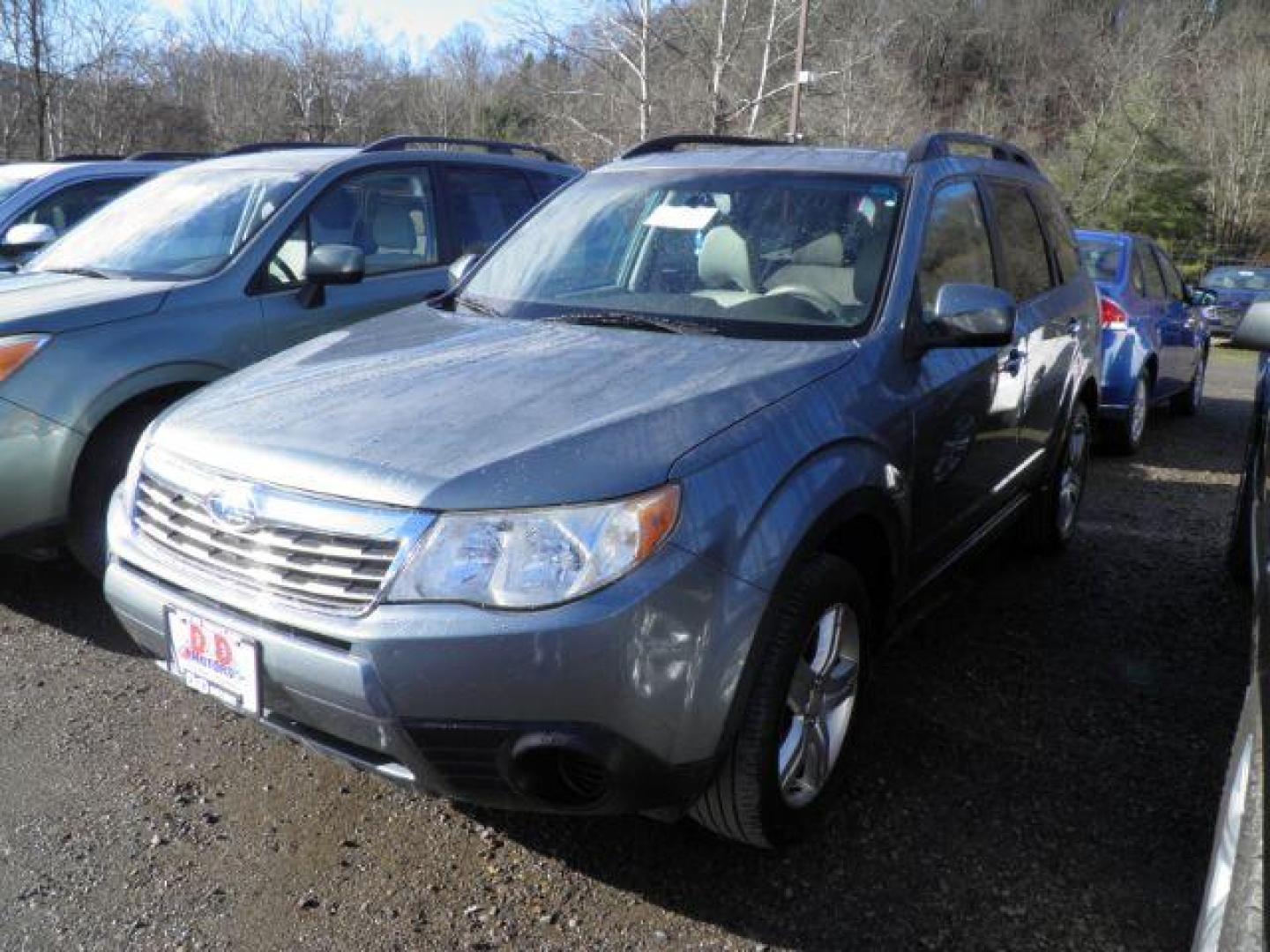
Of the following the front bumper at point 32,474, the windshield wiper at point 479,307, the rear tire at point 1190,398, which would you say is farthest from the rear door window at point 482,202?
the rear tire at point 1190,398

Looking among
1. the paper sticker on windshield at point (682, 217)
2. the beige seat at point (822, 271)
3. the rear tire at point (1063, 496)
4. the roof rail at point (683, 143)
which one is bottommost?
the rear tire at point (1063, 496)

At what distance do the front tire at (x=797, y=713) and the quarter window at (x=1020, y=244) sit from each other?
179 cm

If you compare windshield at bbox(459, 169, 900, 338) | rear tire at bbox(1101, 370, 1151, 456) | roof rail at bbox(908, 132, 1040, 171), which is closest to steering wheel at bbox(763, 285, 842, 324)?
windshield at bbox(459, 169, 900, 338)

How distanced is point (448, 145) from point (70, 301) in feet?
9.00

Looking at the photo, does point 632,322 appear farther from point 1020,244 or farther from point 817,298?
point 1020,244

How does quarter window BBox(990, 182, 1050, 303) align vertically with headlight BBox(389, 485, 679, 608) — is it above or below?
above

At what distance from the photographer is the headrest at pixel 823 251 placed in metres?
3.19

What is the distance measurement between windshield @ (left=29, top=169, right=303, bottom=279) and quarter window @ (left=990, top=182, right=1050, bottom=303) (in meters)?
3.10

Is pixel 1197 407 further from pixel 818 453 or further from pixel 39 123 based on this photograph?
pixel 39 123

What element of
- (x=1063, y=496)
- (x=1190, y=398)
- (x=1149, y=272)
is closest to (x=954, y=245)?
(x=1063, y=496)

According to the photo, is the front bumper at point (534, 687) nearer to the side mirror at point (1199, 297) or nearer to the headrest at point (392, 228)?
the headrest at point (392, 228)

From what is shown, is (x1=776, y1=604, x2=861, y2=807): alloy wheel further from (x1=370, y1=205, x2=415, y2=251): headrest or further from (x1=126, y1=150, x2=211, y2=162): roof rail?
(x1=126, y1=150, x2=211, y2=162): roof rail

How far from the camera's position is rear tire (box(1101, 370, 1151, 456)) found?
7408mm

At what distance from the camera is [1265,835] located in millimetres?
1424
